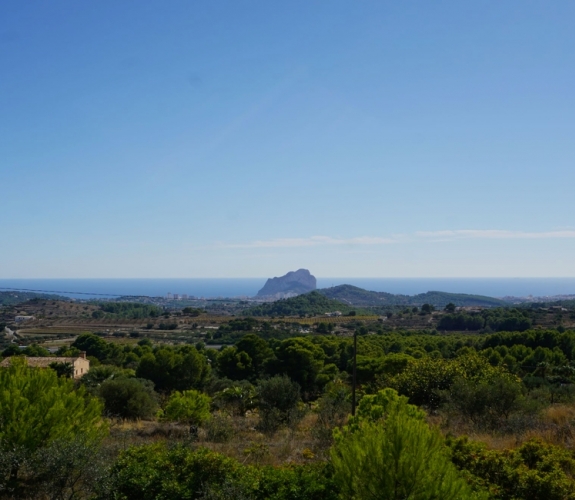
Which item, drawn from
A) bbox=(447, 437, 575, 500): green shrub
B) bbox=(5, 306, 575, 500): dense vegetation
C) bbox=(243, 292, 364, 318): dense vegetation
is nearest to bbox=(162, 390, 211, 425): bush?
bbox=(5, 306, 575, 500): dense vegetation

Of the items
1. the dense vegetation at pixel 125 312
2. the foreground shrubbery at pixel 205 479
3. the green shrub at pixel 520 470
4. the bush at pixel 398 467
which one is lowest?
the dense vegetation at pixel 125 312

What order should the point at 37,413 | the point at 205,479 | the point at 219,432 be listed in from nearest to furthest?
the point at 205,479 → the point at 37,413 → the point at 219,432

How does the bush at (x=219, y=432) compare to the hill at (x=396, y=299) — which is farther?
the hill at (x=396, y=299)

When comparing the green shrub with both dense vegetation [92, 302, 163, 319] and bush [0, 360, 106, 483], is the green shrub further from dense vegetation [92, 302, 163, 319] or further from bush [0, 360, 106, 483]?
dense vegetation [92, 302, 163, 319]

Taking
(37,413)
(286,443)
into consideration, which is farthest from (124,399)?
(37,413)

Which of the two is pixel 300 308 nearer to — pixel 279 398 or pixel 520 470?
pixel 279 398

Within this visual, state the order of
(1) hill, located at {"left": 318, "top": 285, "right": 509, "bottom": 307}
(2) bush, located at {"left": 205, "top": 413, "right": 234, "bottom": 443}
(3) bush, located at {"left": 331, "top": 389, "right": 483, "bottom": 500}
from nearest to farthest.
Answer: (3) bush, located at {"left": 331, "top": 389, "right": 483, "bottom": 500} < (2) bush, located at {"left": 205, "top": 413, "right": 234, "bottom": 443} < (1) hill, located at {"left": 318, "top": 285, "right": 509, "bottom": 307}

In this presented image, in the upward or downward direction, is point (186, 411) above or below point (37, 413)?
below

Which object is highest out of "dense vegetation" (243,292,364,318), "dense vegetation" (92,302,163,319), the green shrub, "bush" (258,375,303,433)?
the green shrub

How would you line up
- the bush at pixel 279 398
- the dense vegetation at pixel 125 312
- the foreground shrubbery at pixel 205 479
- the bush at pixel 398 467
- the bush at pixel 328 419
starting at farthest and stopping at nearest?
the dense vegetation at pixel 125 312, the bush at pixel 279 398, the bush at pixel 328 419, the foreground shrubbery at pixel 205 479, the bush at pixel 398 467

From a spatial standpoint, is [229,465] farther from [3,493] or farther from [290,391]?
[290,391]

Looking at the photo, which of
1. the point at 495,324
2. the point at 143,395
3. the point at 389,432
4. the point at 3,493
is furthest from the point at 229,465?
the point at 495,324

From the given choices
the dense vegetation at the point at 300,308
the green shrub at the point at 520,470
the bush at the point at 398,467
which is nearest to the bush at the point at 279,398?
the green shrub at the point at 520,470

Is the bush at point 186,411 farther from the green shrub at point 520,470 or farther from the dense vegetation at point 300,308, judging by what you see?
the dense vegetation at point 300,308
